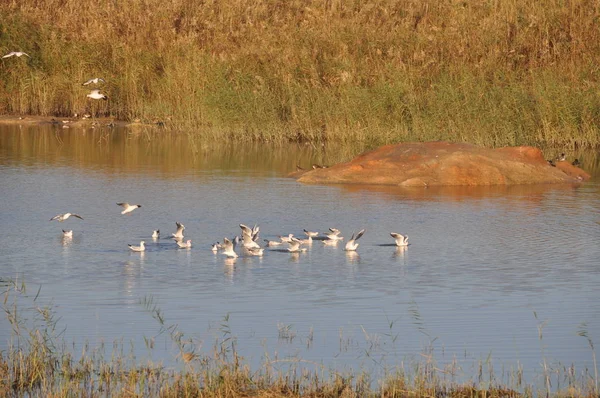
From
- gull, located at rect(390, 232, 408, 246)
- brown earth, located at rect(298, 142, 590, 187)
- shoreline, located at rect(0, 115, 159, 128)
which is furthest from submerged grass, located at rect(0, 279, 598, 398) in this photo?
shoreline, located at rect(0, 115, 159, 128)

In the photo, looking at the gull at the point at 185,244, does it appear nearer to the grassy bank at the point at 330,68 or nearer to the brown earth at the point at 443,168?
the brown earth at the point at 443,168

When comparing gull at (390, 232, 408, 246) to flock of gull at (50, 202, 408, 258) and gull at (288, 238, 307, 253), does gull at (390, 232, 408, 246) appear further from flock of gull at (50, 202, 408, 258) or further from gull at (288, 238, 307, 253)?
gull at (288, 238, 307, 253)

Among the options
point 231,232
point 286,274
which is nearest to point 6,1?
point 231,232

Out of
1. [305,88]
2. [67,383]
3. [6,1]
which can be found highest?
[6,1]

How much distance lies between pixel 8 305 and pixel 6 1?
97.5 ft

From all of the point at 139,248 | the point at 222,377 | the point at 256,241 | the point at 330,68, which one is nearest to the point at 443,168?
the point at 256,241

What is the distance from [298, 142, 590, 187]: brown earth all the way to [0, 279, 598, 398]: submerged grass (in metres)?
10.0

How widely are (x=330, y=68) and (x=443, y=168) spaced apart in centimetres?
892

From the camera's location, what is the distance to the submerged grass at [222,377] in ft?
22.8

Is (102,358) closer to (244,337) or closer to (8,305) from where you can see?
(244,337)

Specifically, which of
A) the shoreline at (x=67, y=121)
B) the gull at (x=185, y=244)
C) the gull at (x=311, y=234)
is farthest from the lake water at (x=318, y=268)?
the shoreline at (x=67, y=121)

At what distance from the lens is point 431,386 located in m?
7.04

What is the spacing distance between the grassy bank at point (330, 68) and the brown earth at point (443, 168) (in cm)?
306

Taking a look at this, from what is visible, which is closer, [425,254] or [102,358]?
[102,358]
